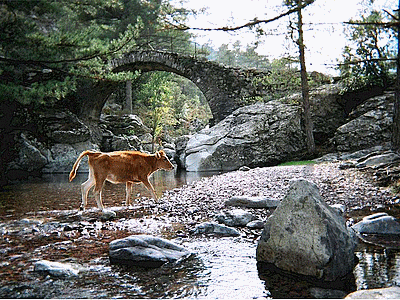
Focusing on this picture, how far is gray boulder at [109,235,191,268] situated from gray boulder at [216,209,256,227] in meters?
1.50

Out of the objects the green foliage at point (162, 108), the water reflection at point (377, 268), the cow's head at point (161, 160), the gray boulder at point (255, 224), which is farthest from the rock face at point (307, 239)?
the green foliage at point (162, 108)

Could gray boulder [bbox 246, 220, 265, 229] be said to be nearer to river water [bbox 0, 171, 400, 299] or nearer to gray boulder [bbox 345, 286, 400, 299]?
river water [bbox 0, 171, 400, 299]

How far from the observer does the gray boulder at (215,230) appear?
4.84m

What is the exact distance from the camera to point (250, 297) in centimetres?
288

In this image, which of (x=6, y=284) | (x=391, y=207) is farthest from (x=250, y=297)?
(x=391, y=207)

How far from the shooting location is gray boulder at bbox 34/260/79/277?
3.32 metres

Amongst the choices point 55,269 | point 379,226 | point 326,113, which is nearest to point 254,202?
point 379,226

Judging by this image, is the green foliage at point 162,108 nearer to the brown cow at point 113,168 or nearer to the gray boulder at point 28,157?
the gray boulder at point 28,157

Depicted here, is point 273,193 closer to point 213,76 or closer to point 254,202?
point 254,202

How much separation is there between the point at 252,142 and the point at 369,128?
5.28 metres

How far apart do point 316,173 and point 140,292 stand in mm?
8228

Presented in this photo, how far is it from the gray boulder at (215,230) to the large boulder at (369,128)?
13126 mm

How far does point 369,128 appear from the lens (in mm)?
16203

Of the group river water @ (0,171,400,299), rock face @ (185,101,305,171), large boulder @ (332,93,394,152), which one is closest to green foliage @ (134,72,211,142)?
rock face @ (185,101,305,171)
